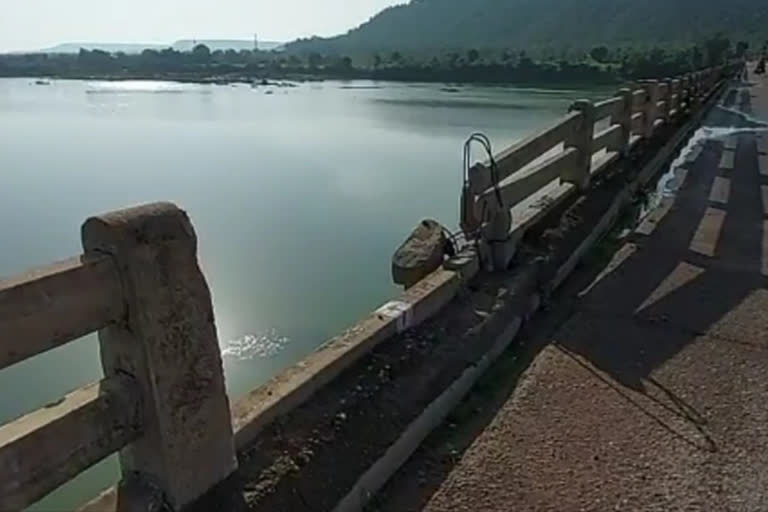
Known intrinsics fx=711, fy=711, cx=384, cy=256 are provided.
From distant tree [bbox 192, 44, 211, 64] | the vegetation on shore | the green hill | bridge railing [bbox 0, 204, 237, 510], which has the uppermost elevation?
the green hill

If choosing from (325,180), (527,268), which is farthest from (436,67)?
(527,268)

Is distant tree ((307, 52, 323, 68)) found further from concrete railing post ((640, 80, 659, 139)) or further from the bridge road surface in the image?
the bridge road surface

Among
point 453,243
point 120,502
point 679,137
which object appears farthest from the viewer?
point 679,137

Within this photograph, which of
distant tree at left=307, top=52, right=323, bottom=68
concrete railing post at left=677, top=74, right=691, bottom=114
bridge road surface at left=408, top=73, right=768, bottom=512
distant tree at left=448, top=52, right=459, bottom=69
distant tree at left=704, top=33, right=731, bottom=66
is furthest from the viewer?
distant tree at left=307, top=52, right=323, bottom=68

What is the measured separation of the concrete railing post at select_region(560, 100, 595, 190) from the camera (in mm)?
6727

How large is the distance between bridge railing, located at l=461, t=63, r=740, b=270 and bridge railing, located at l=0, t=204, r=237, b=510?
9.14 feet

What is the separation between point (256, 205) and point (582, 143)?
9737 millimetres

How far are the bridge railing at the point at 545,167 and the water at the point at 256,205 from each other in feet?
9.18

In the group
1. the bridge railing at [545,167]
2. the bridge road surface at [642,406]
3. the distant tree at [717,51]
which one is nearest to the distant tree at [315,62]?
the distant tree at [717,51]

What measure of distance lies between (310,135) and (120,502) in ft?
90.5

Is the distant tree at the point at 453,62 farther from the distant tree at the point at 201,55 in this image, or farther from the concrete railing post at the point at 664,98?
the concrete railing post at the point at 664,98

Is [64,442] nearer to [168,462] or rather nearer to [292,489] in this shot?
[168,462]

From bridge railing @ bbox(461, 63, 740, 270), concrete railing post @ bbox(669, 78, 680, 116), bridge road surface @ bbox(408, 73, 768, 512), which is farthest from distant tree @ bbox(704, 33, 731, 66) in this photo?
bridge road surface @ bbox(408, 73, 768, 512)

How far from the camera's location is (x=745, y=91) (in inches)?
1057
